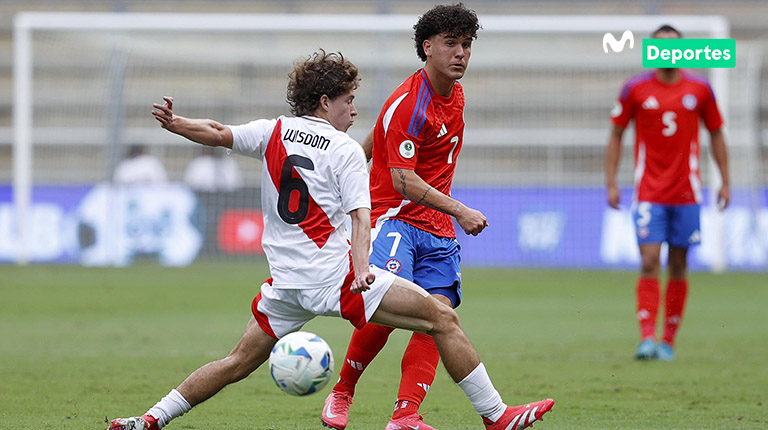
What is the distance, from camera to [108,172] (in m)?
18.8

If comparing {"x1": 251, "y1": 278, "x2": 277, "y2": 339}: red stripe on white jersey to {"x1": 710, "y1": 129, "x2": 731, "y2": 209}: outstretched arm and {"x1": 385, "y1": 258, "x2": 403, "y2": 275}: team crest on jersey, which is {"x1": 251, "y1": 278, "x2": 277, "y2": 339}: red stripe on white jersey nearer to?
{"x1": 385, "y1": 258, "x2": 403, "y2": 275}: team crest on jersey

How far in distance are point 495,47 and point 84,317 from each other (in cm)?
1004

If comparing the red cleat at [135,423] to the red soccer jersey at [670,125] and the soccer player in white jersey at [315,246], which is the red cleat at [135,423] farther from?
the red soccer jersey at [670,125]

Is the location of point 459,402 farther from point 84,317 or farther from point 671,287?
point 84,317

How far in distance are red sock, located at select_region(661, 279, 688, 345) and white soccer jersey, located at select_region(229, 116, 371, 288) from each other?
14.5 ft

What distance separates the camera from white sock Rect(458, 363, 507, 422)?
5.13m

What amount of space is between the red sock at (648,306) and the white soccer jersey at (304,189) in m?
4.29

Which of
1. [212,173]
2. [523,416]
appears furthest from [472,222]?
[212,173]

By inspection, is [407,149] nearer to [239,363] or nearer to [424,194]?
[424,194]

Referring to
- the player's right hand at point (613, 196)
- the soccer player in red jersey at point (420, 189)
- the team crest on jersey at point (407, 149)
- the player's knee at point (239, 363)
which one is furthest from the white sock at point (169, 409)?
the player's right hand at point (613, 196)

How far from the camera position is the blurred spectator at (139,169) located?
18.5 m

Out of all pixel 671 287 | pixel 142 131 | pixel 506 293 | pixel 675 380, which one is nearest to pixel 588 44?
pixel 506 293

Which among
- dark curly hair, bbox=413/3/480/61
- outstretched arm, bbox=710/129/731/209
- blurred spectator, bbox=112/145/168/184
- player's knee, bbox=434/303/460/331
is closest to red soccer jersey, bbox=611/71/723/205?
outstretched arm, bbox=710/129/731/209

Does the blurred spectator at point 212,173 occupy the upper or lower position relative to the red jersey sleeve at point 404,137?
upper
